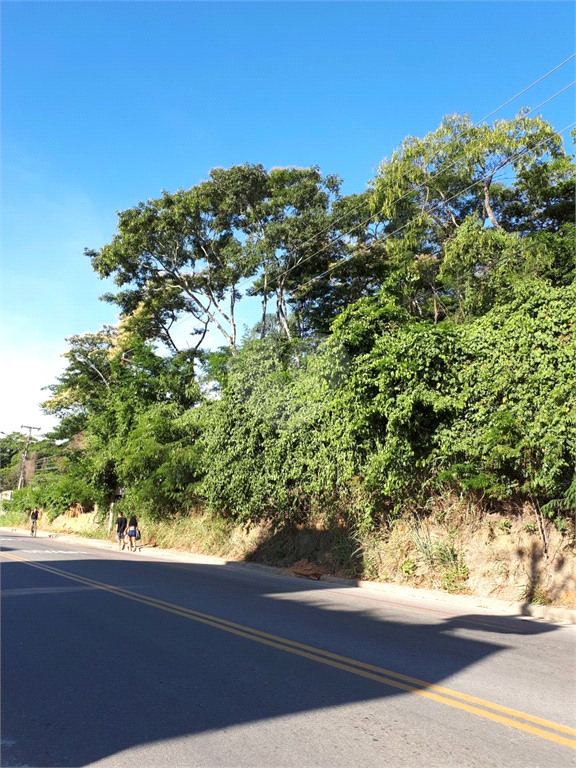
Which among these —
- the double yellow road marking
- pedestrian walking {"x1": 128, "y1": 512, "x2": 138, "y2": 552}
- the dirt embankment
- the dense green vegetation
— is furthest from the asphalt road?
pedestrian walking {"x1": 128, "y1": 512, "x2": 138, "y2": 552}

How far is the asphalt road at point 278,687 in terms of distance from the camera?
4.18 meters

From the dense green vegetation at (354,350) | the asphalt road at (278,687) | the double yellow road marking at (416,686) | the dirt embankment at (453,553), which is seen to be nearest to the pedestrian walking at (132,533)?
the dense green vegetation at (354,350)

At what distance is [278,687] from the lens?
18.0 feet

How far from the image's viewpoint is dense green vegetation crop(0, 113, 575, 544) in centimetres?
1247

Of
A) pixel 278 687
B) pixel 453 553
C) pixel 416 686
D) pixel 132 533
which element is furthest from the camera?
pixel 132 533

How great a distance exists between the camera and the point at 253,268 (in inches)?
1244

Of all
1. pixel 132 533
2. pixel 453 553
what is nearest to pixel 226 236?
pixel 132 533

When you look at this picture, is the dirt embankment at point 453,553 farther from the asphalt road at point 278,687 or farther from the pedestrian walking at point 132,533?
the pedestrian walking at point 132,533

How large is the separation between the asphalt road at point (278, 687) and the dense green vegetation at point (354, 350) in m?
4.18

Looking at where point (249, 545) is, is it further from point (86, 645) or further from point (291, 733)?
point (291, 733)

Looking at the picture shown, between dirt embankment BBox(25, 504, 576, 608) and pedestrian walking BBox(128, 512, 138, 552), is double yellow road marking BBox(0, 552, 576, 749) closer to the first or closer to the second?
dirt embankment BBox(25, 504, 576, 608)

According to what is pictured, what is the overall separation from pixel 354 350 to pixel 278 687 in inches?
396

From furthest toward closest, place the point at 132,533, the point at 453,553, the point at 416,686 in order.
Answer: the point at 132,533
the point at 453,553
the point at 416,686

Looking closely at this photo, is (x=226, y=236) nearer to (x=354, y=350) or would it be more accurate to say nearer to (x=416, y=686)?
(x=354, y=350)
